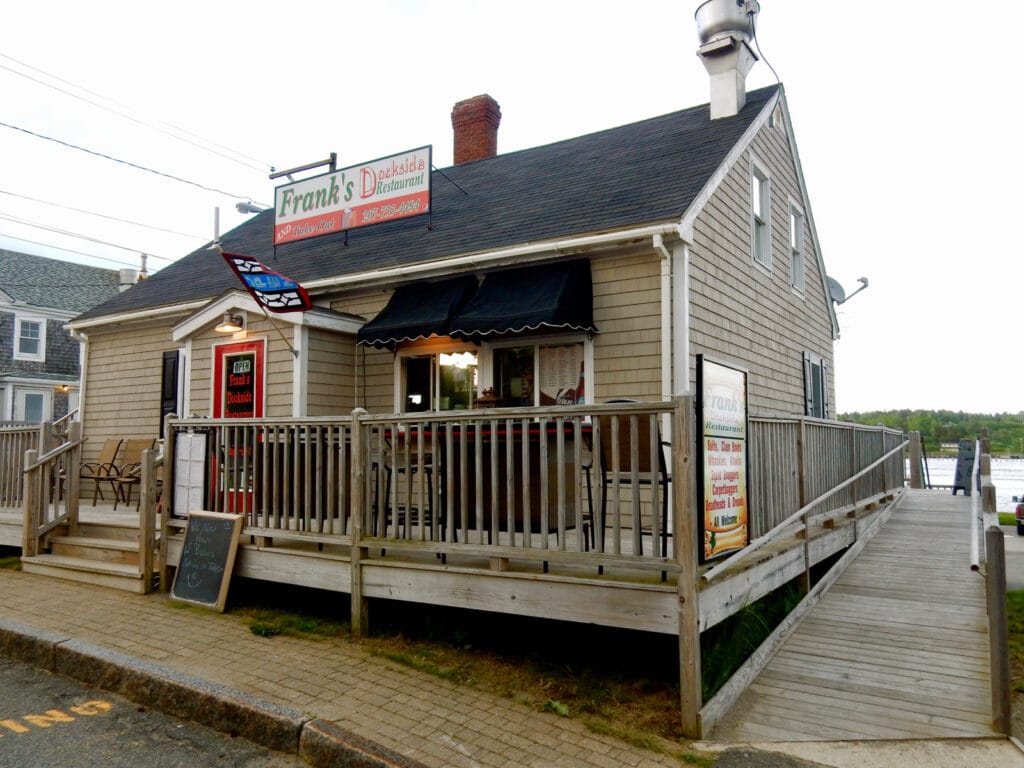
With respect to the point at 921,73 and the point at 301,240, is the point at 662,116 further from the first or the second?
the point at 921,73

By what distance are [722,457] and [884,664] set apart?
6.97 feet

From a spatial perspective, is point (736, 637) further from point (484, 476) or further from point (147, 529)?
point (147, 529)

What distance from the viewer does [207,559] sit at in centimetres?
604

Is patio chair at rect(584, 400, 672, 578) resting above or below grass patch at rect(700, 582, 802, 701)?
above

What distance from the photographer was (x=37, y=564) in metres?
7.21

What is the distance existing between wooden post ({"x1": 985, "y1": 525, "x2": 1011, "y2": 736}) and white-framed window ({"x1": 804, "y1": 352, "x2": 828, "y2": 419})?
27.2 ft

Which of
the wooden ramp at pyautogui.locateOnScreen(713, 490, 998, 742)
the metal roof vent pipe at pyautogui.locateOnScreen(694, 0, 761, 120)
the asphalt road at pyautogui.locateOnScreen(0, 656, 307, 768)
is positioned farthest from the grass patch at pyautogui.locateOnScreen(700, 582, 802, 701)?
the metal roof vent pipe at pyautogui.locateOnScreen(694, 0, 761, 120)

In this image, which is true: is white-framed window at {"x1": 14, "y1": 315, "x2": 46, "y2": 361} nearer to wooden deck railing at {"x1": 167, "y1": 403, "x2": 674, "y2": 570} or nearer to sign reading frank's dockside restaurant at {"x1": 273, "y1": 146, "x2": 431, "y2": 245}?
sign reading frank's dockside restaurant at {"x1": 273, "y1": 146, "x2": 431, "y2": 245}

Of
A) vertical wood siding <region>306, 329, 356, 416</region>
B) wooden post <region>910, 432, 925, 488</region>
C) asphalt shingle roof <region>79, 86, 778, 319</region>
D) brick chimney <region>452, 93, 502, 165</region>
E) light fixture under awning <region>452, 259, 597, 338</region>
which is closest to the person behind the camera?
light fixture under awning <region>452, 259, 597, 338</region>

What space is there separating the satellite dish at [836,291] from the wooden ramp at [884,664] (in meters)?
8.63

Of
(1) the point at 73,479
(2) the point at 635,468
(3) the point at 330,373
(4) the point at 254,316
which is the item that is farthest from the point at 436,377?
(2) the point at 635,468

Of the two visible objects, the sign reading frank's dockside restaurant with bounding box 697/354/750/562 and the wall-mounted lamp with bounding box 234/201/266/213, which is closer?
the sign reading frank's dockside restaurant with bounding box 697/354/750/562

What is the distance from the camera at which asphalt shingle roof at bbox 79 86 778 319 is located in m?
8.30

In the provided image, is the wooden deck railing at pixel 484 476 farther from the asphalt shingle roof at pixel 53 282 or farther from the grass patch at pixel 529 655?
the asphalt shingle roof at pixel 53 282
